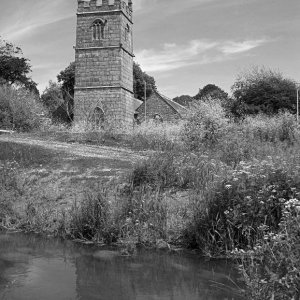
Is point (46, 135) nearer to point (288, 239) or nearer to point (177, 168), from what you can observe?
point (177, 168)

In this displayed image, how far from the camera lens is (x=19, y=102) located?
2811cm

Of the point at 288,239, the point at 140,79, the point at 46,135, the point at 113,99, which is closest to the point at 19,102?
the point at 46,135

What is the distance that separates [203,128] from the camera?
1673cm

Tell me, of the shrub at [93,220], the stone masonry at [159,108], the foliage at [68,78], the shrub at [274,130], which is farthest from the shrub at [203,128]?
the foliage at [68,78]

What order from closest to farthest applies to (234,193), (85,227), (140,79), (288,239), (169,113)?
(288,239) → (234,193) → (85,227) → (169,113) → (140,79)

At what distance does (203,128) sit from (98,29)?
25547 millimetres

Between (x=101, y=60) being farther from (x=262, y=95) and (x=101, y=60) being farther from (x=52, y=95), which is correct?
(x=52, y=95)

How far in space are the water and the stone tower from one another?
31829 mm

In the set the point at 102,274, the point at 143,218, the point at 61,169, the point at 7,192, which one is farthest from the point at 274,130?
the point at 102,274

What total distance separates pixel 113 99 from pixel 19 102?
1184 centimetres

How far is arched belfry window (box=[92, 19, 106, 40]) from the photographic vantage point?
39375 millimetres

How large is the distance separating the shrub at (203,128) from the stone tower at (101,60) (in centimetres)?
2109

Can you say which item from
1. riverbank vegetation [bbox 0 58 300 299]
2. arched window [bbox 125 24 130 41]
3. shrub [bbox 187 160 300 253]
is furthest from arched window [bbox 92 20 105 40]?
shrub [bbox 187 160 300 253]

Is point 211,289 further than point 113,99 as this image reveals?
No
